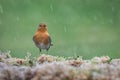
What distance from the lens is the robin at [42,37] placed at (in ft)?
15.2

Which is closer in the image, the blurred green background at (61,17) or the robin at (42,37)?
the robin at (42,37)

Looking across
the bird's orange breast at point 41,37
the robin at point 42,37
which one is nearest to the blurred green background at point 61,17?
the robin at point 42,37

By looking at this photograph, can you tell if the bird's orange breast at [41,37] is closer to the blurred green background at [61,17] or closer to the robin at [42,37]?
the robin at [42,37]

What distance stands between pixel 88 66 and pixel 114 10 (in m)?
15.6

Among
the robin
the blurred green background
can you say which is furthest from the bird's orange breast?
the blurred green background

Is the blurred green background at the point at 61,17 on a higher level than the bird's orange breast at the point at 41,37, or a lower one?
higher

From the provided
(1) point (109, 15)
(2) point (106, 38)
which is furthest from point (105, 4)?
(2) point (106, 38)

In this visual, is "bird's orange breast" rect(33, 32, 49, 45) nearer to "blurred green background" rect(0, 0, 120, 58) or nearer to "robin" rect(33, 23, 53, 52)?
"robin" rect(33, 23, 53, 52)

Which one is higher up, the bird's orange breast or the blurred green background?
the blurred green background

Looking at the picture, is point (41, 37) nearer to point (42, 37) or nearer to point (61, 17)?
point (42, 37)

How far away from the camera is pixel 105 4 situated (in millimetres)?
20672

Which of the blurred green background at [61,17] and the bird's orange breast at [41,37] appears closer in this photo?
the bird's orange breast at [41,37]

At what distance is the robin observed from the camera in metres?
4.64

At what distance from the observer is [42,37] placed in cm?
474
